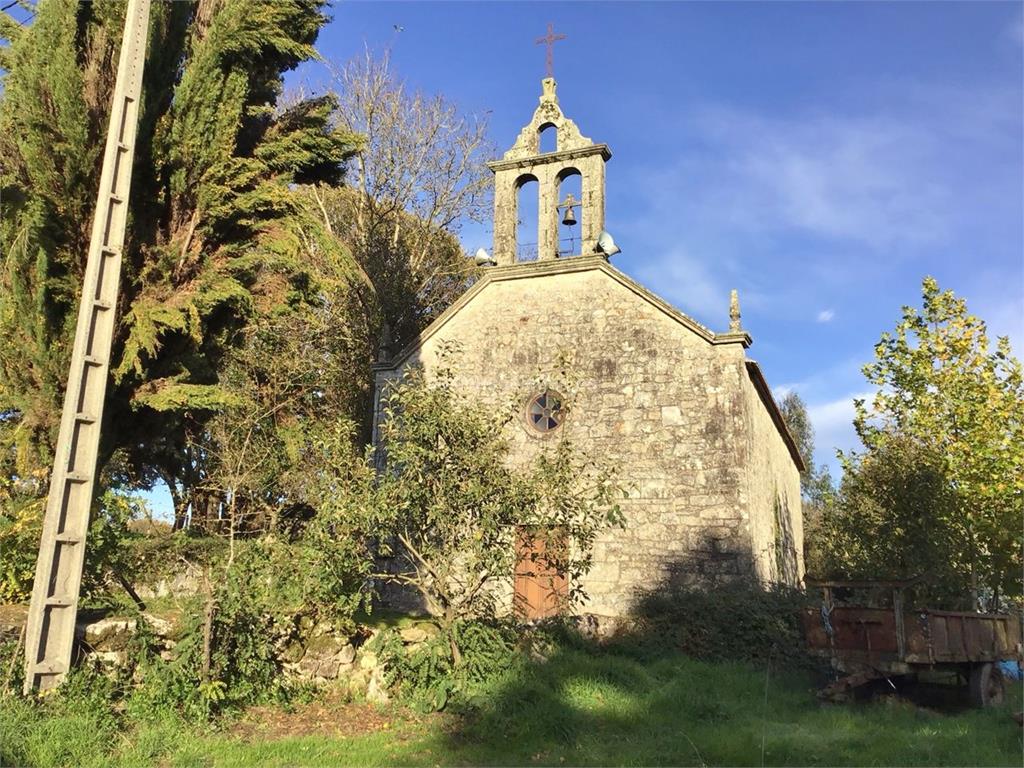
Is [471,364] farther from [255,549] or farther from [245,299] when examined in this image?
[255,549]

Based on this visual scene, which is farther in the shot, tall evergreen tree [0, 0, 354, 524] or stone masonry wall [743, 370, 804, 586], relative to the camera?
stone masonry wall [743, 370, 804, 586]

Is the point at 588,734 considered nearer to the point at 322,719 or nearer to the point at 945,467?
the point at 322,719

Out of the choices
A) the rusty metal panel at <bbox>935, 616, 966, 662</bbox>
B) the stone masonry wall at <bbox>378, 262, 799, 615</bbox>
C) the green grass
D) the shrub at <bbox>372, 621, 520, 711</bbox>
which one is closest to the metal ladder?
the green grass

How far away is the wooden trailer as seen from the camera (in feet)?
31.4

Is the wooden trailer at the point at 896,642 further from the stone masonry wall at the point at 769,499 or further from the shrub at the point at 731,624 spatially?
the stone masonry wall at the point at 769,499

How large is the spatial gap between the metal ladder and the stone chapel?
7.35 meters

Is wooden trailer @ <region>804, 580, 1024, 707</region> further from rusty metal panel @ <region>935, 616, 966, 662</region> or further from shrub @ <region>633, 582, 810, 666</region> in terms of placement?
shrub @ <region>633, 582, 810, 666</region>

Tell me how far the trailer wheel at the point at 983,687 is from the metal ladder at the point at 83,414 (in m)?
10.9

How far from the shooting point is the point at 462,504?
30.2ft

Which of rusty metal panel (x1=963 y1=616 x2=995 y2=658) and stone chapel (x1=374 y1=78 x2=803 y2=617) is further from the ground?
stone chapel (x1=374 y1=78 x2=803 y2=617)

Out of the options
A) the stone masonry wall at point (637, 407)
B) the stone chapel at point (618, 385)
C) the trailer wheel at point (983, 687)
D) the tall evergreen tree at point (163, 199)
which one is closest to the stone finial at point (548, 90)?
the stone chapel at point (618, 385)

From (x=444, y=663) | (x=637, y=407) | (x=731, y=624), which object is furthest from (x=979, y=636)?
(x=444, y=663)

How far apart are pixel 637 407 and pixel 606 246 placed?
335 cm

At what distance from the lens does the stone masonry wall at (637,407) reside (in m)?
14.1
